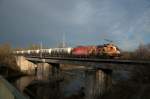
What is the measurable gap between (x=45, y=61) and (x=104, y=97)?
93.0ft

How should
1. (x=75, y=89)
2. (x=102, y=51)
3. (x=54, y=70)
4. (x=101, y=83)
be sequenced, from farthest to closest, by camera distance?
(x=54, y=70) → (x=75, y=89) → (x=102, y=51) → (x=101, y=83)

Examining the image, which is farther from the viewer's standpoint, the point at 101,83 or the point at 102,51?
the point at 102,51

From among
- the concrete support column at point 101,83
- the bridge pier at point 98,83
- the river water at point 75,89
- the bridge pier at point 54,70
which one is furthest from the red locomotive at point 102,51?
the bridge pier at point 54,70

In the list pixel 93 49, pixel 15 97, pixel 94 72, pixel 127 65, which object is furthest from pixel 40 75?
pixel 15 97

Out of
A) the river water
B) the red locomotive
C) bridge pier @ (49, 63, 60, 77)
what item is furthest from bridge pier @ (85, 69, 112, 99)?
bridge pier @ (49, 63, 60, 77)

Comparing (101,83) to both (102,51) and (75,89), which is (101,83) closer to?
(102,51)

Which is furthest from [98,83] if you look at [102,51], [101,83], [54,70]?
[54,70]

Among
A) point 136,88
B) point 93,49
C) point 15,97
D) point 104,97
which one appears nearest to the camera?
point 15,97

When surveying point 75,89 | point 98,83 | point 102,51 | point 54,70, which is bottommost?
point 75,89

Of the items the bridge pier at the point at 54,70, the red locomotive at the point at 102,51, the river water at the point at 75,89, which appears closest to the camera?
the river water at the point at 75,89

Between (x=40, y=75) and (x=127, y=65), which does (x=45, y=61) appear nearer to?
(x=40, y=75)

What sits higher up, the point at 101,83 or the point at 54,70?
the point at 54,70

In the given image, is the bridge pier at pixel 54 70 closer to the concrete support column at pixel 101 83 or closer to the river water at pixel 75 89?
the river water at pixel 75 89

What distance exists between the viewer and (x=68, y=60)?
4069 centimetres
